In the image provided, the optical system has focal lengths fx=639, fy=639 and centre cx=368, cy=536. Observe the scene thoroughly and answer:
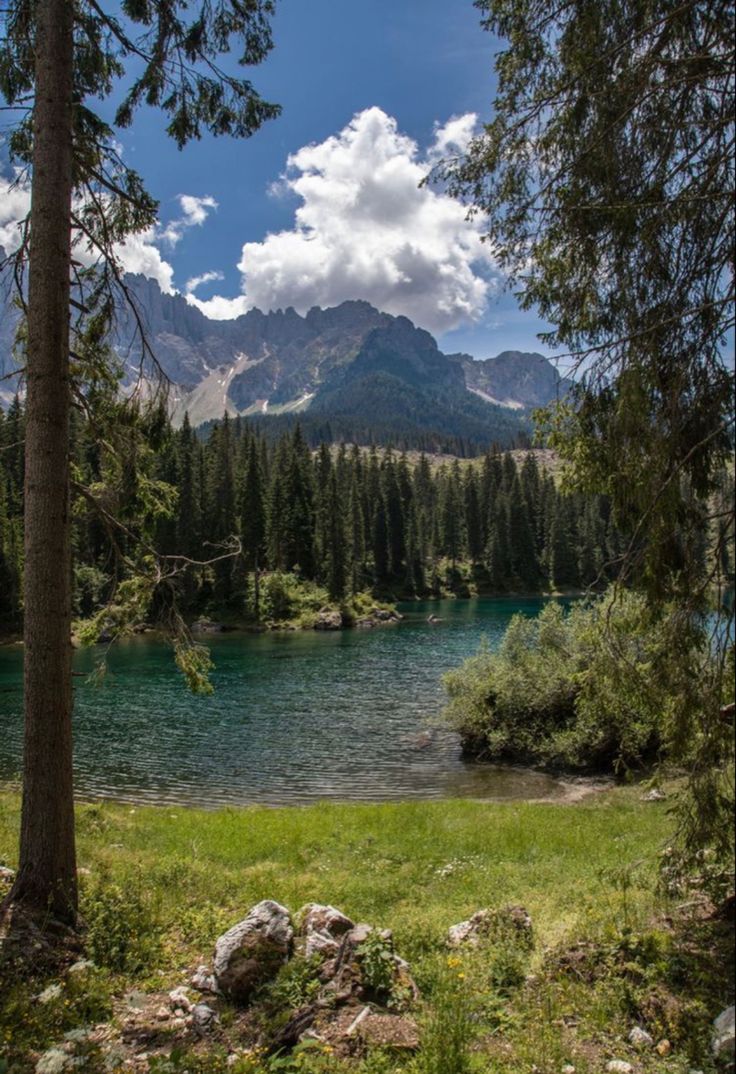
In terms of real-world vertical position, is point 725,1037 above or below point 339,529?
below

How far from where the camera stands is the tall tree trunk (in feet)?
23.3

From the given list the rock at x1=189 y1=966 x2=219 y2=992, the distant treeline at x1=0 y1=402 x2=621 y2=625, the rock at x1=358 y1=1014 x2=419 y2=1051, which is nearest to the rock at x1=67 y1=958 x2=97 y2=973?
the rock at x1=189 y1=966 x2=219 y2=992

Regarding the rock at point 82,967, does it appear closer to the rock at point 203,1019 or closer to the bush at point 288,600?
the rock at point 203,1019

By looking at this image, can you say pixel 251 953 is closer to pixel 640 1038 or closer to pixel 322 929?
pixel 322 929

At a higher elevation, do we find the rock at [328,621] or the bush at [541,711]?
the bush at [541,711]

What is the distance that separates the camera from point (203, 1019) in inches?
221

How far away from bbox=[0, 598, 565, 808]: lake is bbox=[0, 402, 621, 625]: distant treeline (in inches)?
391

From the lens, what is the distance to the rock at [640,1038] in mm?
4887

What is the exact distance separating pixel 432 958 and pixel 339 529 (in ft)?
241

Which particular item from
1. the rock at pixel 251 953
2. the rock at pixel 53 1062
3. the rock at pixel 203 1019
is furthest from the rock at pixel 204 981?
the rock at pixel 53 1062

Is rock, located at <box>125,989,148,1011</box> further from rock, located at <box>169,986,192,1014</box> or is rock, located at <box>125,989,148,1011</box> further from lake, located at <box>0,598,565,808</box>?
lake, located at <box>0,598,565,808</box>

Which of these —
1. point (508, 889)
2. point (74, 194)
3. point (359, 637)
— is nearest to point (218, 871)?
point (508, 889)

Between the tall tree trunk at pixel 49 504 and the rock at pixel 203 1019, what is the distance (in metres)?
2.25

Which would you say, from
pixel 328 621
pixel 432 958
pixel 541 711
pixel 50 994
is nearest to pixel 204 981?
pixel 50 994
